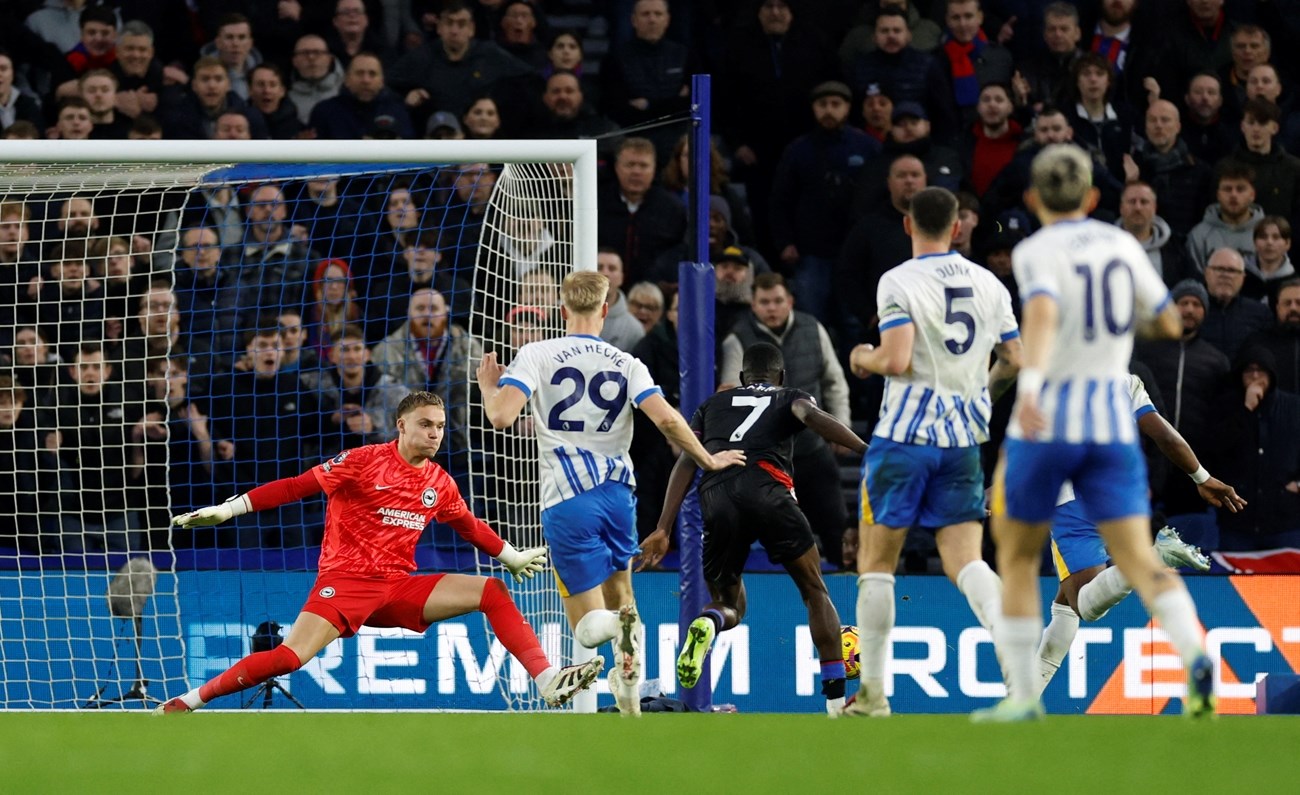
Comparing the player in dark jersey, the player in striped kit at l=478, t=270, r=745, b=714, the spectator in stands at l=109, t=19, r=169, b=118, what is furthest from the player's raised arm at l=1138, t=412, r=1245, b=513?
the spectator in stands at l=109, t=19, r=169, b=118

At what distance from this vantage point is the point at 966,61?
1497 centimetres

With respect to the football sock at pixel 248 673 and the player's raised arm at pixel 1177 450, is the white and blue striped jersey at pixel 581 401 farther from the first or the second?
the player's raised arm at pixel 1177 450

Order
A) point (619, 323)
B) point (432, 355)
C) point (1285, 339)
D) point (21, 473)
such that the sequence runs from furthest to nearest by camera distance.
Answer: point (1285, 339) → point (619, 323) → point (432, 355) → point (21, 473)

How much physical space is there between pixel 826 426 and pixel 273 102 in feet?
21.9

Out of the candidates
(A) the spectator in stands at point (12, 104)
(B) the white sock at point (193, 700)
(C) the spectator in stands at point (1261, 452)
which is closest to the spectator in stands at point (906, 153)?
(C) the spectator in stands at point (1261, 452)

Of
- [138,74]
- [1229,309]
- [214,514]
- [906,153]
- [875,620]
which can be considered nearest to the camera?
[875,620]

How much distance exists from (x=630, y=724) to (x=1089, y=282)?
7.80 ft

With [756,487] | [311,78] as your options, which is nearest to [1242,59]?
[756,487]

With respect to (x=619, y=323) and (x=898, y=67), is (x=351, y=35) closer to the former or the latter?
(x=619, y=323)

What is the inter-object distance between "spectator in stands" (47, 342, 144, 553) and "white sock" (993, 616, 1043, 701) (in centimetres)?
686

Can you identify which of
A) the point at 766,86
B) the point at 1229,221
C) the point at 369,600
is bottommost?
the point at 369,600

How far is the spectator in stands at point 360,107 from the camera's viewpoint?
14219mm

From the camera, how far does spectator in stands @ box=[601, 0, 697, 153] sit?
14.8m

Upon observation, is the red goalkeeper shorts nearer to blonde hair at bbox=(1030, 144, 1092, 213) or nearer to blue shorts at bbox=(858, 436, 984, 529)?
blue shorts at bbox=(858, 436, 984, 529)
